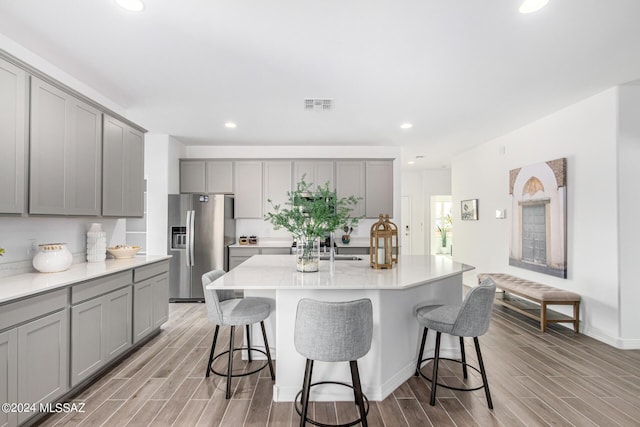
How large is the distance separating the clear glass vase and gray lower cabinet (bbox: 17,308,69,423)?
Result: 5.59ft

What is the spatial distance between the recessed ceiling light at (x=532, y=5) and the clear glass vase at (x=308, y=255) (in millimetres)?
2109

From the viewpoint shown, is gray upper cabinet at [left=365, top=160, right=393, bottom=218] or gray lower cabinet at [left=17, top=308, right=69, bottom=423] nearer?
gray lower cabinet at [left=17, top=308, right=69, bottom=423]

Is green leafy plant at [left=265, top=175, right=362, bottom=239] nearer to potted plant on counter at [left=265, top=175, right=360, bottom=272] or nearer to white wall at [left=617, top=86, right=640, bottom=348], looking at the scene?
potted plant on counter at [left=265, top=175, right=360, bottom=272]

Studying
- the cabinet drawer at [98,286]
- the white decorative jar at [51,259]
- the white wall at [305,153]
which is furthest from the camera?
the white wall at [305,153]

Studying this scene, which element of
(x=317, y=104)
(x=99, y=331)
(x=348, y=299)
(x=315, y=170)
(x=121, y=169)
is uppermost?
(x=317, y=104)

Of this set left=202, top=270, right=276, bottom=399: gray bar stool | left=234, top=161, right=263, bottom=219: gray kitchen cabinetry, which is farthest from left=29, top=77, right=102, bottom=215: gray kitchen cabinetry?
left=234, top=161, right=263, bottom=219: gray kitchen cabinetry

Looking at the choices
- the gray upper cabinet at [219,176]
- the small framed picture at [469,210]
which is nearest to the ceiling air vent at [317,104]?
the gray upper cabinet at [219,176]

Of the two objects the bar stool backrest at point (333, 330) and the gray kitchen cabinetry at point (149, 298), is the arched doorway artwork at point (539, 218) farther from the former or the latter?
the gray kitchen cabinetry at point (149, 298)

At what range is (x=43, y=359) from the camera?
Result: 2090 mm

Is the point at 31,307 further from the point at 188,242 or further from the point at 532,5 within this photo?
the point at 532,5

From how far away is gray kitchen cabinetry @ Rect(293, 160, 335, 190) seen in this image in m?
5.82

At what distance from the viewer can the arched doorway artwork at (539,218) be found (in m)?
3.97

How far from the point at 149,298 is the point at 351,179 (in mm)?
3692

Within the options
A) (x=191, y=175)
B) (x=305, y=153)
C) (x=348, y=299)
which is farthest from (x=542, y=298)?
(x=191, y=175)
